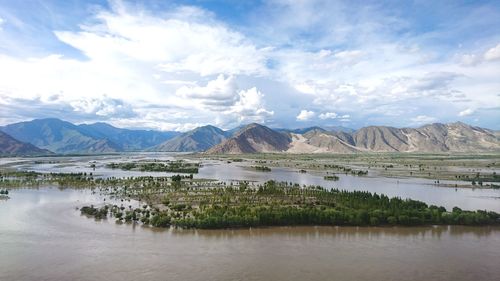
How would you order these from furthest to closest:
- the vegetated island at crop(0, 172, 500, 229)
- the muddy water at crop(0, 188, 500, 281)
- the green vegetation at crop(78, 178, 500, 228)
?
1. the vegetated island at crop(0, 172, 500, 229)
2. the green vegetation at crop(78, 178, 500, 228)
3. the muddy water at crop(0, 188, 500, 281)

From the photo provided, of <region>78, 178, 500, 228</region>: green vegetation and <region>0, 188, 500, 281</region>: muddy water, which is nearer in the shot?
<region>0, 188, 500, 281</region>: muddy water

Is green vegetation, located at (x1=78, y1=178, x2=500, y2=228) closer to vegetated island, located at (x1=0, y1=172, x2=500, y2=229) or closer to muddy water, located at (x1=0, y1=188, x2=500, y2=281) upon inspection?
vegetated island, located at (x1=0, y1=172, x2=500, y2=229)

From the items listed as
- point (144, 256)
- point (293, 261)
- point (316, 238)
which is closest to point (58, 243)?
point (144, 256)

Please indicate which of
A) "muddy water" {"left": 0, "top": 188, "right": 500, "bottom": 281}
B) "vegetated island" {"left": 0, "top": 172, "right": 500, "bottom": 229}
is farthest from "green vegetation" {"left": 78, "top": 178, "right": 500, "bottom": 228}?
"muddy water" {"left": 0, "top": 188, "right": 500, "bottom": 281}

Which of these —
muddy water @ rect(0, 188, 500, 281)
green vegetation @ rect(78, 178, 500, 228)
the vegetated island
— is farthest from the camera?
the vegetated island

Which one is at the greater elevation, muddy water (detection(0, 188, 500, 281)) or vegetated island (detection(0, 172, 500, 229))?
vegetated island (detection(0, 172, 500, 229))

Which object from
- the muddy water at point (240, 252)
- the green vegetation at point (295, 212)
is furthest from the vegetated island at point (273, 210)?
the muddy water at point (240, 252)

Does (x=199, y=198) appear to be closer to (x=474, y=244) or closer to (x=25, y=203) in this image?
(x=25, y=203)

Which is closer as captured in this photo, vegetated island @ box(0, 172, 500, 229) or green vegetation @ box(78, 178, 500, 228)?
green vegetation @ box(78, 178, 500, 228)
